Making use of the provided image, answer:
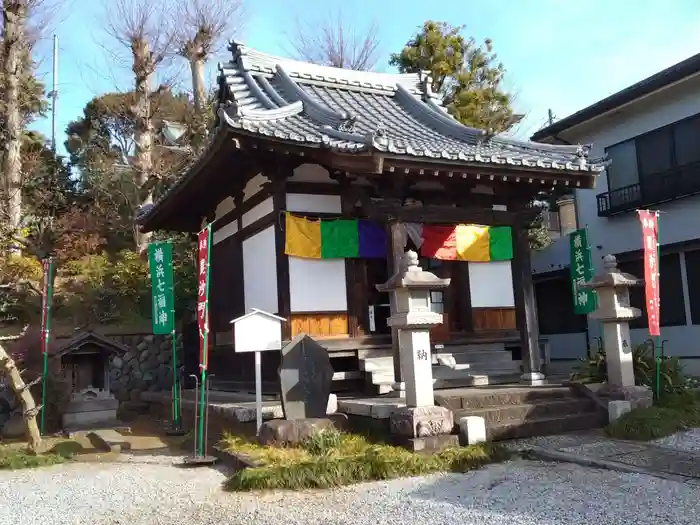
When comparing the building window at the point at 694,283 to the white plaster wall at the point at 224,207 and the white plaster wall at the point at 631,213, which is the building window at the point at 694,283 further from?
the white plaster wall at the point at 224,207

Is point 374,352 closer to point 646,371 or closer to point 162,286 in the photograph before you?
point 646,371

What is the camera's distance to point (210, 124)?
76.2 ft

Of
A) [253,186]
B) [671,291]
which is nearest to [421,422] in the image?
[253,186]

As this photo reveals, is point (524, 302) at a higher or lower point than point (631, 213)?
lower

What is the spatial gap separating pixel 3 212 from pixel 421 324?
669 inches

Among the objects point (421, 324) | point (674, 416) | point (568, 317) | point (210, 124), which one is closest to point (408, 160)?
point (421, 324)

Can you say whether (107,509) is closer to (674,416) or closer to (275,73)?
(674,416)

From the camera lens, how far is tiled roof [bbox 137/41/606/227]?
371 inches

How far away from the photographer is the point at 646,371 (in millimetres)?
10734

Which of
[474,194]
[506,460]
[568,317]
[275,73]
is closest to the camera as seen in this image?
[506,460]

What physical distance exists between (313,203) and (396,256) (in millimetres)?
1917

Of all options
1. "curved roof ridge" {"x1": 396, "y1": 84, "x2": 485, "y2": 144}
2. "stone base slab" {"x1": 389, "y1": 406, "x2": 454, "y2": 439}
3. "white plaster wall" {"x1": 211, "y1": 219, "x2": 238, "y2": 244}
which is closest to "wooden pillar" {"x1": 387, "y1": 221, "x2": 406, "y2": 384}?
"stone base slab" {"x1": 389, "y1": 406, "x2": 454, "y2": 439}

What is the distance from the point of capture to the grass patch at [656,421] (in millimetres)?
8727

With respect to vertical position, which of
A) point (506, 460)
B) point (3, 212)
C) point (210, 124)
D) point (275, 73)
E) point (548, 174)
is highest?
point (210, 124)
